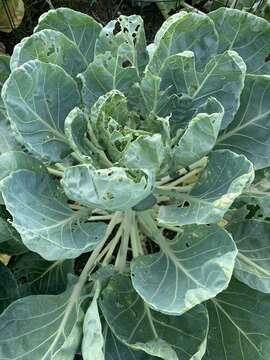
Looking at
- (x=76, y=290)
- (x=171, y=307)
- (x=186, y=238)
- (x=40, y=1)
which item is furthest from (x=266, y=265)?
(x=40, y=1)

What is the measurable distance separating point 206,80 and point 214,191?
237 millimetres

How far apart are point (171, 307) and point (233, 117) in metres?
0.44

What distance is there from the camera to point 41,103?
1270 millimetres

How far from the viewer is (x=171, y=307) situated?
43.7 inches

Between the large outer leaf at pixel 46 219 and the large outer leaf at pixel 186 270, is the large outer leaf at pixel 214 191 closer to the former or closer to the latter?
the large outer leaf at pixel 186 270

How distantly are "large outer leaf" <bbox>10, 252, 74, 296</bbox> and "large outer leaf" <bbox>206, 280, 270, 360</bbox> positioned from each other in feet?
1.26

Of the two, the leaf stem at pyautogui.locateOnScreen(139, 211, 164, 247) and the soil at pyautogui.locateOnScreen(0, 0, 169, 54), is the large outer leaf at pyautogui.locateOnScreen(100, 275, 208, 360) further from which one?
the soil at pyautogui.locateOnScreen(0, 0, 169, 54)

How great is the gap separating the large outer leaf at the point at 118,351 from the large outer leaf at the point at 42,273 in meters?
0.25

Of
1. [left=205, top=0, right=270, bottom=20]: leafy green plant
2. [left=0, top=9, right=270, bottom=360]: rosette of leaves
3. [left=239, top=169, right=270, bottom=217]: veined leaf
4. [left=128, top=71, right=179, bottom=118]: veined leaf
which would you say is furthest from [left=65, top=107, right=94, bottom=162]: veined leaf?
[left=205, top=0, right=270, bottom=20]: leafy green plant

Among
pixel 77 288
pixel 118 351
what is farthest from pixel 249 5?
pixel 118 351

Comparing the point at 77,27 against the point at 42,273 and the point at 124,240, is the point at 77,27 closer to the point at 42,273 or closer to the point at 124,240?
the point at 124,240

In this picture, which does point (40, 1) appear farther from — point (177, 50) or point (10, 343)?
point (10, 343)

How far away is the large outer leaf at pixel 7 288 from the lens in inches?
57.7

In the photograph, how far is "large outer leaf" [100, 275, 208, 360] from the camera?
4.15ft
